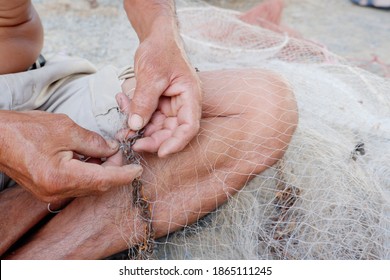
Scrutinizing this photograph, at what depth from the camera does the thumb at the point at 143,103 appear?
3.79ft

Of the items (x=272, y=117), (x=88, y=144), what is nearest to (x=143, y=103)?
(x=88, y=144)

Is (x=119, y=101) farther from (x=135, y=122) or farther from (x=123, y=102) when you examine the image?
(x=135, y=122)

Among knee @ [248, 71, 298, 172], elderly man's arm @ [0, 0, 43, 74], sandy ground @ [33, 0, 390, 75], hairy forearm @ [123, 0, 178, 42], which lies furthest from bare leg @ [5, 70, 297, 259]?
sandy ground @ [33, 0, 390, 75]

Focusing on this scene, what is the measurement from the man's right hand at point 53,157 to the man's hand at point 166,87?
0.37ft

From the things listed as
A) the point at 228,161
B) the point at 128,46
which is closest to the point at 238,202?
the point at 228,161

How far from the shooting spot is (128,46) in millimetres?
2598

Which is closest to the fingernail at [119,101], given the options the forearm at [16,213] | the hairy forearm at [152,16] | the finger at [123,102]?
the finger at [123,102]

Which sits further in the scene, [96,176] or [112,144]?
[112,144]

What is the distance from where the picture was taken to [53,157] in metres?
1.04

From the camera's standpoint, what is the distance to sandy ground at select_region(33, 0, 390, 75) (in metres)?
2.69

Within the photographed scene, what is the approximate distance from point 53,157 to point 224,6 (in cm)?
282

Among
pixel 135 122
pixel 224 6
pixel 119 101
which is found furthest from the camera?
pixel 224 6

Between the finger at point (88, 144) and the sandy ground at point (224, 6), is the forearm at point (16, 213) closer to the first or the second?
the finger at point (88, 144)
